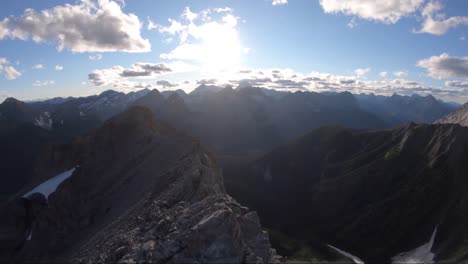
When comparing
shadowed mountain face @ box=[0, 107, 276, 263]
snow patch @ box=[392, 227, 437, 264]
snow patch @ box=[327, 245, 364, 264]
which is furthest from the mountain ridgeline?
snow patch @ box=[327, 245, 364, 264]

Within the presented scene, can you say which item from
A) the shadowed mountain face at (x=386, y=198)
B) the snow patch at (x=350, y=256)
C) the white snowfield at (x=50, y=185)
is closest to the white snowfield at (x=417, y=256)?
the snow patch at (x=350, y=256)

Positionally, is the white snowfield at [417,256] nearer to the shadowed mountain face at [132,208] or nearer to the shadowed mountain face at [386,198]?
the shadowed mountain face at [386,198]

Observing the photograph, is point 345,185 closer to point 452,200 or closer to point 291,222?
point 291,222

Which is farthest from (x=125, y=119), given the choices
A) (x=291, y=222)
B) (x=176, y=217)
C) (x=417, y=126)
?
(x=417, y=126)

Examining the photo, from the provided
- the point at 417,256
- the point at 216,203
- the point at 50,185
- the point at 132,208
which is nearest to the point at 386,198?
the point at 417,256

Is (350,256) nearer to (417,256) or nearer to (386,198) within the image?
(417,256)

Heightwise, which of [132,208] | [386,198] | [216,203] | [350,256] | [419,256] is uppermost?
[216,203]

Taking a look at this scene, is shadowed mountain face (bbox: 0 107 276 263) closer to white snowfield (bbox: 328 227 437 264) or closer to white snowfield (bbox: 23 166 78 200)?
white snowfield (bbox: 23 166 78 200)
